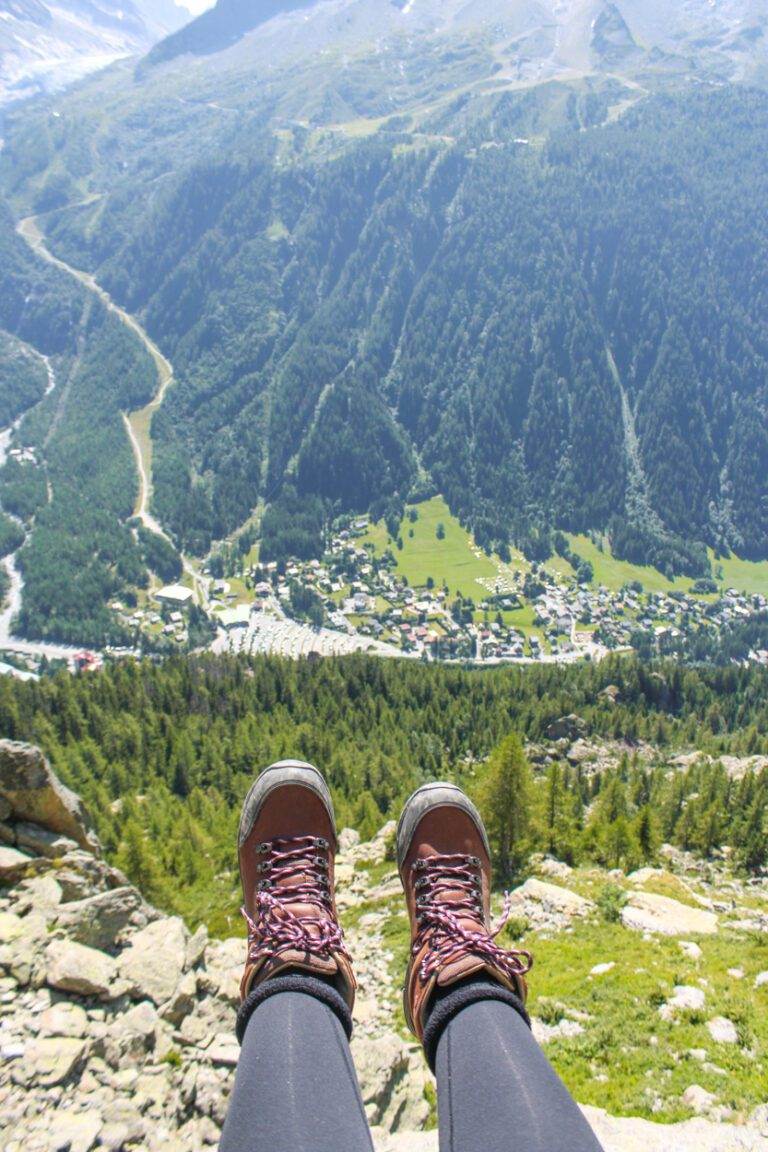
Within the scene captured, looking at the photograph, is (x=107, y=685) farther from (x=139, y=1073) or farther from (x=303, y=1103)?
(x=303, y=1103)

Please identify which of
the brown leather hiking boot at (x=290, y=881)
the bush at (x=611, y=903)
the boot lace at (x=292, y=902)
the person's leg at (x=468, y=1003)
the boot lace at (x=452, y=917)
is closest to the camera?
the person's leg at (x=468, y=1003)

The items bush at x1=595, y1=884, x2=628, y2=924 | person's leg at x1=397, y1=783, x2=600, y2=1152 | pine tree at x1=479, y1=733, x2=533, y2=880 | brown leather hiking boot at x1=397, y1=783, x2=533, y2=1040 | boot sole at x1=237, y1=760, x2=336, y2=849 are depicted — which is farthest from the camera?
pine tree at x1=479, y1=733, x2=533, y2=880

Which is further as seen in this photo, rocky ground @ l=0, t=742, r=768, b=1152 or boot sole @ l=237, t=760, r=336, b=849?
boot sole @ l=237, t=760, r=336, b=849

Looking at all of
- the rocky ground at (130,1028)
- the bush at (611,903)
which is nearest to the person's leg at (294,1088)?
the rocky ground at (130,1028)

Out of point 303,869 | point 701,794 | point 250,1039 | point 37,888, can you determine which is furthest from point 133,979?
point 701,794

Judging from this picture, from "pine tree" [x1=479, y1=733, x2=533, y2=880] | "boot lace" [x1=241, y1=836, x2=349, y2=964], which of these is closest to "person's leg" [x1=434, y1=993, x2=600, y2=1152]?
"boot lace" [x1=241, y1=836, x2=349, y2=964]

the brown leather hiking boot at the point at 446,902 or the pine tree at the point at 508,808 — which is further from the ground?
the brown leather hiking boot at the point at 446,902

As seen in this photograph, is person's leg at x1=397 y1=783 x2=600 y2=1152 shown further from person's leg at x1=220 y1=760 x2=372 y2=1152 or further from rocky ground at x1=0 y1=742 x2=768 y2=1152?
rocky ground at x1=0 y1=742 x2=768 y2=1152

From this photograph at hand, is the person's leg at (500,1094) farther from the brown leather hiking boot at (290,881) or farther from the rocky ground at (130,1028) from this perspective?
the rocky ground at (130,1028)
